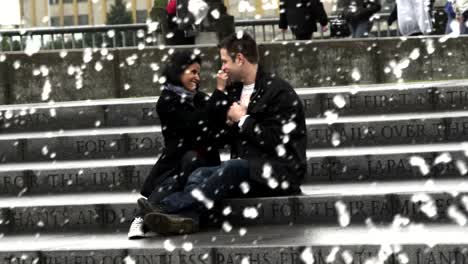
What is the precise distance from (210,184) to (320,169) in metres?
1.36

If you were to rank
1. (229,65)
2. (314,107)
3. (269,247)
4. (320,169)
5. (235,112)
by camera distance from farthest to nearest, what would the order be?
(314,107) → (320,169) → (229,65) → (235,112) → (269,247)

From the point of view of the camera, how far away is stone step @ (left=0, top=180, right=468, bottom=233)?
8266 mm

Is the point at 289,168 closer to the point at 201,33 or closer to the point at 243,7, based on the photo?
the point at 201,33

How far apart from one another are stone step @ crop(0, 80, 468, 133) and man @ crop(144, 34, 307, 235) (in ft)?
8.50

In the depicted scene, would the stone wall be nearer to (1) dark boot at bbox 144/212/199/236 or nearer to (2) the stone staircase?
(2) the stone staircase

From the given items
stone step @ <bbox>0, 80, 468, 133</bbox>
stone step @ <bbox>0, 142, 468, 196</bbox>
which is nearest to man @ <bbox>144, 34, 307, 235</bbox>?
stone step @ <bbox>0, 142, 468, 196</bbox>

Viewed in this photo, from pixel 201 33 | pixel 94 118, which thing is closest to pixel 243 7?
pixel 201 33

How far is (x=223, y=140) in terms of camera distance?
346 inches

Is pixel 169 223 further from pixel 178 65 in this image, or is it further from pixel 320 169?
pixel 320 169

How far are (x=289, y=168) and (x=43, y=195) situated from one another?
2245 millimetres

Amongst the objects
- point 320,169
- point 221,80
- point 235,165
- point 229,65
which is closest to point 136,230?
point 235,165

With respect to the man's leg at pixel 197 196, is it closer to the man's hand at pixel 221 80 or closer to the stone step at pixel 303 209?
the stone step at pixel 303 209

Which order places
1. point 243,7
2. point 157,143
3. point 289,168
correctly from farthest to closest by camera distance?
point 243,7 → point 157,143 → point 289,168

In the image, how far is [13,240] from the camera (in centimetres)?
869
